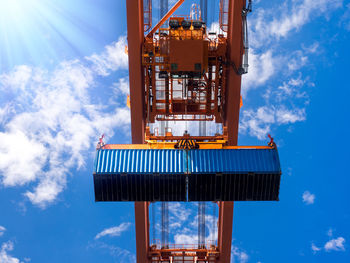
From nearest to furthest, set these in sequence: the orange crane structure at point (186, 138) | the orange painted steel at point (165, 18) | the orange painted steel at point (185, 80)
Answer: the orange crane structure at point (186, 138), the orange painted steel at point (185, 80), the orange painted steel at point (165, 18)

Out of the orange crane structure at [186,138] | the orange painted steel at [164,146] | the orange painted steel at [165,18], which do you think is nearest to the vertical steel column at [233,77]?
the orange crane structure at [186,138]

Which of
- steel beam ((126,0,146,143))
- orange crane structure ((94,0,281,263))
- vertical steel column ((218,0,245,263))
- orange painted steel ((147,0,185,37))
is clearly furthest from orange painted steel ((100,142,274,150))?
orange painted steel ((147,0,185,37))

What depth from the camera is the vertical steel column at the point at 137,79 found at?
1477cm

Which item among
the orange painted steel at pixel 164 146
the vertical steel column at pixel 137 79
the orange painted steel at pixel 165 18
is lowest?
the orange painted steel at pixel 164 146

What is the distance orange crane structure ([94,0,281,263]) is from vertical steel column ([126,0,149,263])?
0.12ft

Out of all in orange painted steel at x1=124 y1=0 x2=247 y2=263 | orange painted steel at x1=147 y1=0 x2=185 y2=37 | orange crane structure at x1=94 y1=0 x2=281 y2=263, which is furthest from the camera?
orange painted steel at x1=147 y1=0 x2=185 y2=37

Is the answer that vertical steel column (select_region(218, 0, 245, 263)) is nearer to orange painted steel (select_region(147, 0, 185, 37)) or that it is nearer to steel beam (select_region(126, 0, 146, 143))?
orange painted steel (select_region(147, 0, 185, 37))

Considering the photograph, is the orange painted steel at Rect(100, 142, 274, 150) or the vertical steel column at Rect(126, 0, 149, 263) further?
the orange painted steel at Rect(100, 142, 274, 150)

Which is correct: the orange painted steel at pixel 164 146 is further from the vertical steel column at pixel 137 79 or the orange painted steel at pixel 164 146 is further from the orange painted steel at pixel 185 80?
the vertical steel column at pixel 137 79

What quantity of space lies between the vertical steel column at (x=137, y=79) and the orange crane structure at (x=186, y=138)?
0.12ft

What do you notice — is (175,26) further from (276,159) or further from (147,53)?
(276,159)

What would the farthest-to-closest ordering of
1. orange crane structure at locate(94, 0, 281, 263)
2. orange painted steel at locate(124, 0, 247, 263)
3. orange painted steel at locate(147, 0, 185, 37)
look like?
orange painted steel at locate(147, 0, 185, 37), orange painted steel at locate(124, 0, 247, 263), orange crane structure at locate(94, 0, 281, 263)

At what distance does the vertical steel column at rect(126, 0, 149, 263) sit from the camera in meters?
14.8

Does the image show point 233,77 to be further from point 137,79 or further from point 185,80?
point 137,79
